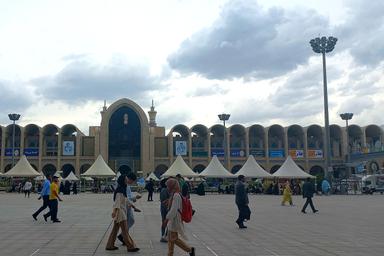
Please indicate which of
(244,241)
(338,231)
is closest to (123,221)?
(244,241)

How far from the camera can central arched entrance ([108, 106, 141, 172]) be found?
6738 cm

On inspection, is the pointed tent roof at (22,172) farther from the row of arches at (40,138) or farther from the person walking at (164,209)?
the person walking at (164,209)

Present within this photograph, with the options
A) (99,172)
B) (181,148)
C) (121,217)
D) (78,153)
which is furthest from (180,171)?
(121,217)

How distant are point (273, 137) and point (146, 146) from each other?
1897 cm

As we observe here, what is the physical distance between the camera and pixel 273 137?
72.0m

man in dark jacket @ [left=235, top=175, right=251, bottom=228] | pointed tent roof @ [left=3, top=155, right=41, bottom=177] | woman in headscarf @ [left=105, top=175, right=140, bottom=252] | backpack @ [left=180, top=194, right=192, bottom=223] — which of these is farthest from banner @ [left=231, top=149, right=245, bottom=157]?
backpack @ [left=180, top=194, right=192, bottom=223]

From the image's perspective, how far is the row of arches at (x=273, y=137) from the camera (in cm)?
6850

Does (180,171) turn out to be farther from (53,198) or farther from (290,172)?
(53,198)

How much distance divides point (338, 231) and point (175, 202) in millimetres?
6308

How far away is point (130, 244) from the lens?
8812 millimetres

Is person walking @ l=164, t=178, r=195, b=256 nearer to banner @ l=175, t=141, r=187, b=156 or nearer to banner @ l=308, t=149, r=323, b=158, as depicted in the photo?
banner @ l=175, t=141, r=187, b=156

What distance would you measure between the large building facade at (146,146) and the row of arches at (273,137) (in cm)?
14

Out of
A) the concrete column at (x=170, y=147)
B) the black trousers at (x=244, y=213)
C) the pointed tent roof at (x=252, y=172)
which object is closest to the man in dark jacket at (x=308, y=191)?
the black trousers at (x=244, y=213)

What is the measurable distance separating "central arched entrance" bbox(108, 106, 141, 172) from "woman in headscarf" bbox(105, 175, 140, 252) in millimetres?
58360
